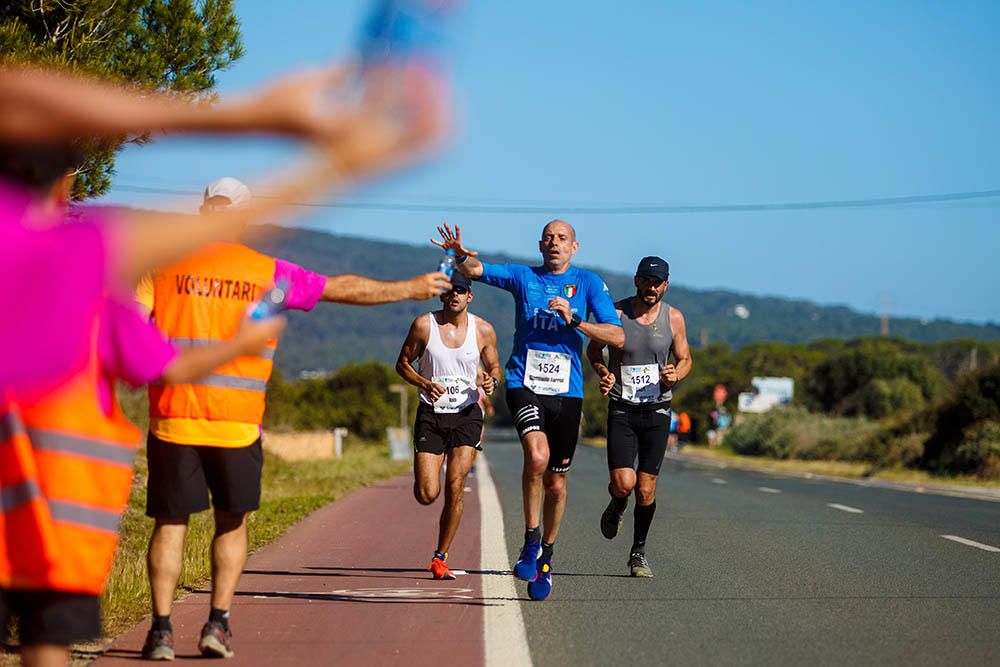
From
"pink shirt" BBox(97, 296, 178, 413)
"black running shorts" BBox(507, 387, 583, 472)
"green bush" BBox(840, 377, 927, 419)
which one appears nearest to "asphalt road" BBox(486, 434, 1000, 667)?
"black running shorts" BBox(507, 387, 583, 472)

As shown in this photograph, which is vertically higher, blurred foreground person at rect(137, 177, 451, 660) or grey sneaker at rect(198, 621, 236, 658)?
blurred foreground person at rect(137, 177, 451, 660)

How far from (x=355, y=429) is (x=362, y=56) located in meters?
106

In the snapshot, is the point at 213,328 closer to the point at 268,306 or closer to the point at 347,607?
the point at 268,306

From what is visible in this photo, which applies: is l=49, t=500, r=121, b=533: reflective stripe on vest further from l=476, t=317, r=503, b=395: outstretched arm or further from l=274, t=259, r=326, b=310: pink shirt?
l=476, t=317, r=503, b=395: outstretched arm

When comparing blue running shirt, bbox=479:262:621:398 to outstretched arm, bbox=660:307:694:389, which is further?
outstretched arm, bbox=660:307:694:389

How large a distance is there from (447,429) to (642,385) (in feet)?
4.72

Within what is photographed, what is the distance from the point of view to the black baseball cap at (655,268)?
10.5 m

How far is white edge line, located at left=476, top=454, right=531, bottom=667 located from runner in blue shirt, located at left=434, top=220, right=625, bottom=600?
49cm

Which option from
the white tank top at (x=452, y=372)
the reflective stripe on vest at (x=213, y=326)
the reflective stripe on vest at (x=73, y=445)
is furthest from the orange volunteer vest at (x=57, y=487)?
the white tank top at (x=452, y=372)

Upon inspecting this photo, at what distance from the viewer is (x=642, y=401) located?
10477 millimetres

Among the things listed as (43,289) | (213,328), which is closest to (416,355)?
(213,328)

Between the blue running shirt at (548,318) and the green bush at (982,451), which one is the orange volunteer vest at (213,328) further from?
the green bush at (982,451)

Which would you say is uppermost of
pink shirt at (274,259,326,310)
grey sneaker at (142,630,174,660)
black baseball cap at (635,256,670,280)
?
black baseball cap at (635,256,670,280)

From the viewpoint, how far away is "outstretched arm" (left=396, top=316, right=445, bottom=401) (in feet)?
33.6
